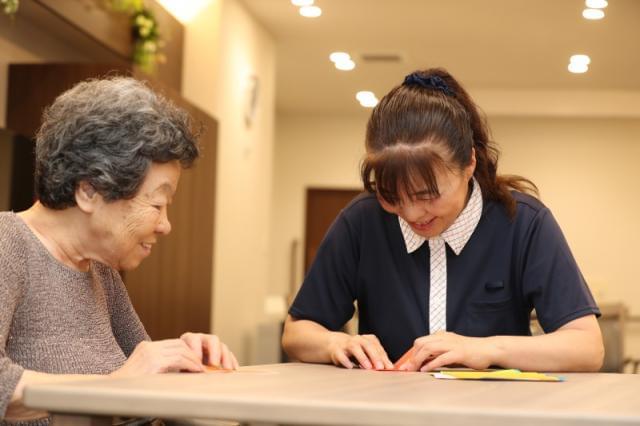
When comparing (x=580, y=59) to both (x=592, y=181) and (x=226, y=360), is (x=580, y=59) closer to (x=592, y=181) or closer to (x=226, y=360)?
(x=592, y=181)

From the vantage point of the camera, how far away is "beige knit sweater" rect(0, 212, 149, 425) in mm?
1627

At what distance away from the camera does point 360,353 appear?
193 cm

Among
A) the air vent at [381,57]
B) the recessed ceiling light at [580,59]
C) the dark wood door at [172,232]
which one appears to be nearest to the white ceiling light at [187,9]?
the dark wood door at [172,232]

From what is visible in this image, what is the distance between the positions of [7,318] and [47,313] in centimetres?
16

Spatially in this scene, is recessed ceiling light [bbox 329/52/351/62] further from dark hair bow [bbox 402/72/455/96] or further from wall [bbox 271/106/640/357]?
dark hair bow [bbox 402/72/455/96]

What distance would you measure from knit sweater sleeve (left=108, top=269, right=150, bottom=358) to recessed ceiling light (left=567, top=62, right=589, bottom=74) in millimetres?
7413

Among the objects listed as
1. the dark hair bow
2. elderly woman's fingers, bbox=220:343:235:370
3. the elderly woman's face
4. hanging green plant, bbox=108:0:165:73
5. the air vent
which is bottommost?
elderly woman's fingers, bbox=220:343:235:370

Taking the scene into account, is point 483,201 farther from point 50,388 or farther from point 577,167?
point 577,167

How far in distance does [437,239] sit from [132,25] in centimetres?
370

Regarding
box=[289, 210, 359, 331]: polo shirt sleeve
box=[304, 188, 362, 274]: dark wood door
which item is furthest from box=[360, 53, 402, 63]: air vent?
box=[289, 210, 359, 331]: polo shirt sleeve

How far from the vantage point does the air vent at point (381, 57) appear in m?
8.49

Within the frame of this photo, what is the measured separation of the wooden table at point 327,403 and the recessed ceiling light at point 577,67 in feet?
25.8

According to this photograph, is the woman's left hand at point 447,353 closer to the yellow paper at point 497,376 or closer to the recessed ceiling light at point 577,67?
the yellow paper at point 497,376

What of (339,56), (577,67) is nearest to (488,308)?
(339,56)
